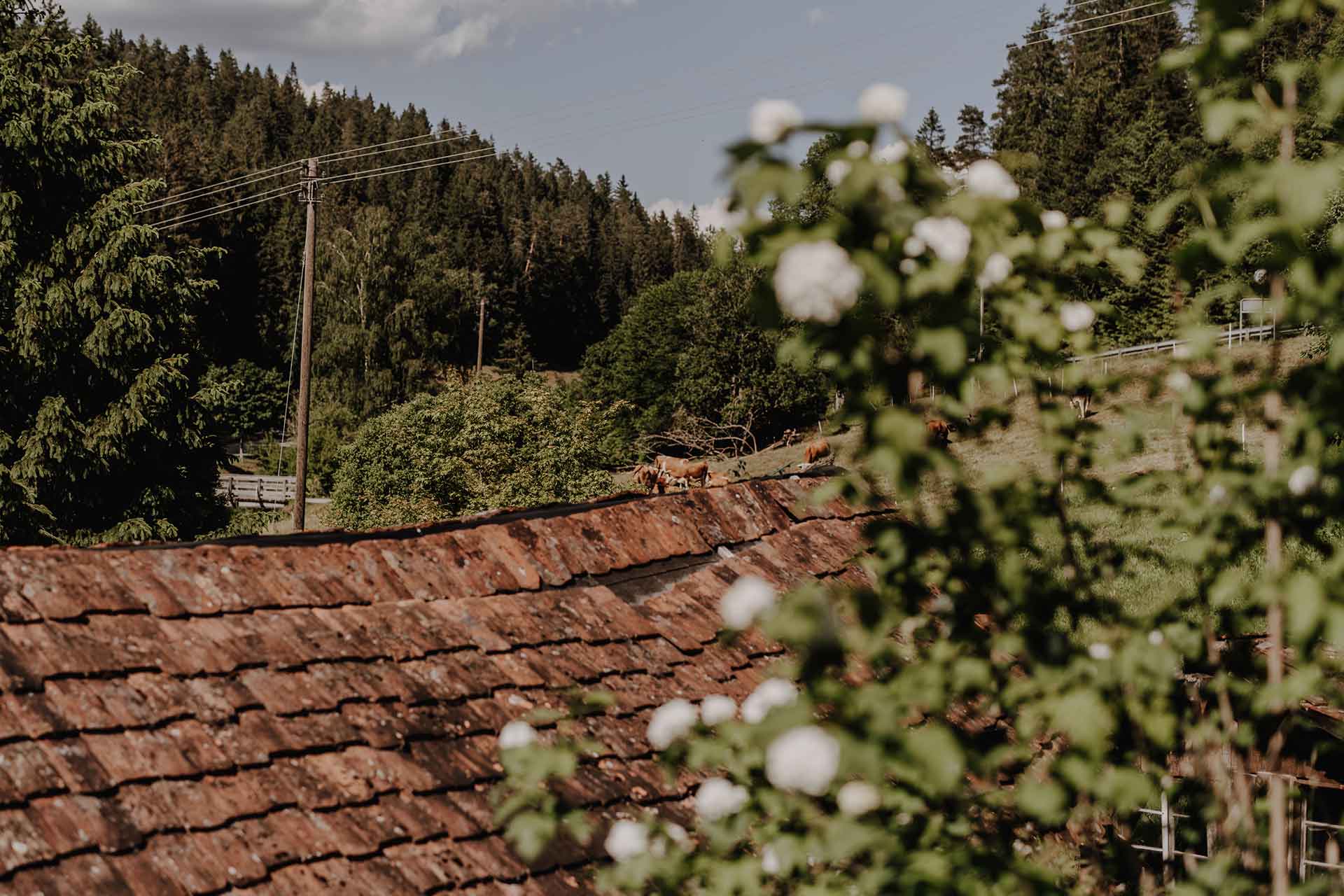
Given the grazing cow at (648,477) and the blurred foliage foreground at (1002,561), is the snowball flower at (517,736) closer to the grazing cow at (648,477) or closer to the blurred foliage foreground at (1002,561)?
the blurred foliage foreground at (1002,561)

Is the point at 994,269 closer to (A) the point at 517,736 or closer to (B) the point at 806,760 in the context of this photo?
(B) the point at 806,760

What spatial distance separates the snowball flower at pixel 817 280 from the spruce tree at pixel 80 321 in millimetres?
23346

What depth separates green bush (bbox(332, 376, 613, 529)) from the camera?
22688 mm

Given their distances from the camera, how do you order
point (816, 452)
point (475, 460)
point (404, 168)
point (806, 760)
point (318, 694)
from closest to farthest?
point (806, 760) → point (318, 694) → point (475, 460) → point (816, 452) → point (404, 168)

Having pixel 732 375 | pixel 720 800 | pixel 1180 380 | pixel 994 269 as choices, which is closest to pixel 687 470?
pixel 1180 380

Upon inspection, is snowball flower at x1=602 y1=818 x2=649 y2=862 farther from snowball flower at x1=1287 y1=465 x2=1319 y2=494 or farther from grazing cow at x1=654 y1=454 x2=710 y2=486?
grazing cow at x1=654 y1=454 x2=710 y2=486

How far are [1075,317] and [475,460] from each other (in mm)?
21513

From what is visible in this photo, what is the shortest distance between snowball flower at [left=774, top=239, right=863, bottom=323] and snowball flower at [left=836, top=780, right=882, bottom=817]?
2.64 ft

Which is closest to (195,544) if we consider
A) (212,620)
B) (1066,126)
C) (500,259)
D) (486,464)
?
(212,620)

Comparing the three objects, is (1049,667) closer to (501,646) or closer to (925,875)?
(925,875)

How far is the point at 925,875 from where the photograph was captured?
66.0 inches

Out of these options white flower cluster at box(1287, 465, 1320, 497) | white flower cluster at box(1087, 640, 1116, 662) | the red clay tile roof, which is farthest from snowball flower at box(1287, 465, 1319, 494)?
the red clay tile roof

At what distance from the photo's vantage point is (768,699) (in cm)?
183

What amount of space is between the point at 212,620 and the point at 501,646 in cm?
93
